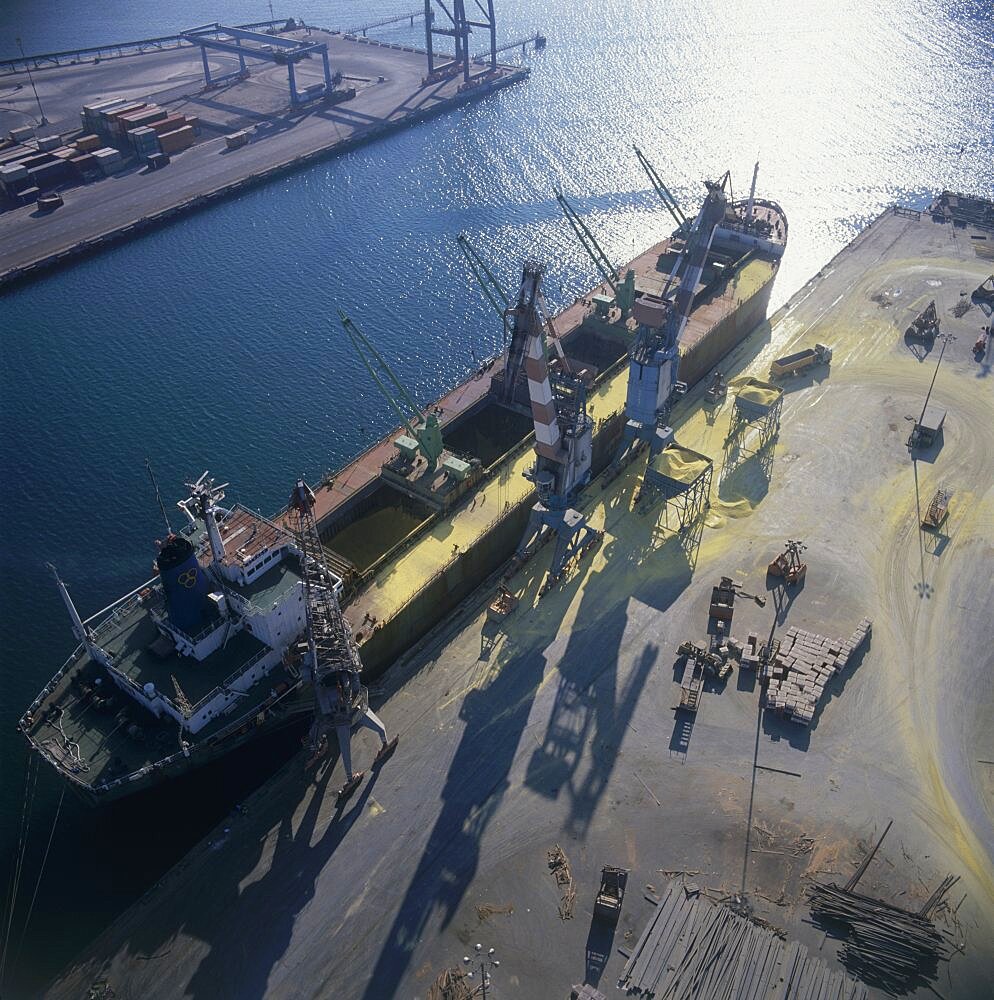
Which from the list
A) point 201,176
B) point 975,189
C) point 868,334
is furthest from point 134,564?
point 975,189

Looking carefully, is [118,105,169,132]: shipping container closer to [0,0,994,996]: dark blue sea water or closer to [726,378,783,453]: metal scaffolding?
[0,0,994,996]: dark blue sea water

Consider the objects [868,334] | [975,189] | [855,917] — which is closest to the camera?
[855,917]

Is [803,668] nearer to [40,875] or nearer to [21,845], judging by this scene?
[40,875]

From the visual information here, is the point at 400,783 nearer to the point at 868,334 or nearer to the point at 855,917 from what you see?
the point at 855,917

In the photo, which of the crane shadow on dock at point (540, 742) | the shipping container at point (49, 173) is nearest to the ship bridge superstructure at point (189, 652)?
the crane shadow on dock at point (540, 742)

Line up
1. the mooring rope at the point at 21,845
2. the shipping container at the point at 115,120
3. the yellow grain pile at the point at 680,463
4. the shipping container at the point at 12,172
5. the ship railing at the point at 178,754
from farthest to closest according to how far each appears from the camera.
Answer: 1. the shipping container at the point at 115,120
2. the shipping container at the point at 12,172
3. the yellow grain pile at the point at 680,463
4. the ship railing at the point at 178,754
5. the mooring rope at the point at 21,845

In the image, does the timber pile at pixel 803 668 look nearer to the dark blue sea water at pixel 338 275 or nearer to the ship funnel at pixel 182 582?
the dark blue sea water at pixel 338 275

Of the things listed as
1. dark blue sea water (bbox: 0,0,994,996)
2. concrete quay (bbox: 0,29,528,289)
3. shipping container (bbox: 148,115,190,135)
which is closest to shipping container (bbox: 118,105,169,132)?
shipping container (bbox: 148,115,190,135)

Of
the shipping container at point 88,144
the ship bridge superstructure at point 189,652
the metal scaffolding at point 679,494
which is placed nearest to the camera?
the ship bridge superstructure at point 189,652
